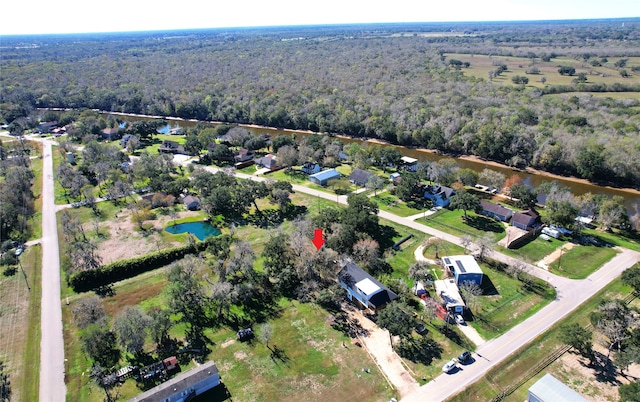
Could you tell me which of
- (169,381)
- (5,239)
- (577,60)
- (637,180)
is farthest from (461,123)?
(577,60)

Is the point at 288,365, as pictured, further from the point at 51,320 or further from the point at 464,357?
the point at 51,320

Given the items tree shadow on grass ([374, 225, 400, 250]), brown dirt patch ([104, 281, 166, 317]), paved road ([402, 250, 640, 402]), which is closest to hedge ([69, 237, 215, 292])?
brown dirt patch ([104, 281, 166, 317])

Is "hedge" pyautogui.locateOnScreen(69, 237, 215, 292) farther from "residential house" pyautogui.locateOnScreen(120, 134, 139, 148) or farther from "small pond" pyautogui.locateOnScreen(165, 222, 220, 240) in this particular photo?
"residential house" pyautogui.locateOnScreen(120, 134, 139, 148)

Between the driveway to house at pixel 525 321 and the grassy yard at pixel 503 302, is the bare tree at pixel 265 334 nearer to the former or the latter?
the driveway to house at pixel 525 321

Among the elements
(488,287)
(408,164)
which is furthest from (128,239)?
(408,164)

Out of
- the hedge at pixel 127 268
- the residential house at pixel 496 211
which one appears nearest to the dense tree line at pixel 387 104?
the residential house at pixel 496 211

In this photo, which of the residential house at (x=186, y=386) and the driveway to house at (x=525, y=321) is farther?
the driveway to house at (x=525, y=321)

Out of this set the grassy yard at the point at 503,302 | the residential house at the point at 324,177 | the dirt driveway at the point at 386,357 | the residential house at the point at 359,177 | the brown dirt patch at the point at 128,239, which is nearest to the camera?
the dirt driveway at the point at 386,357
